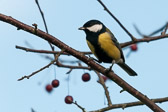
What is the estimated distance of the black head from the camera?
4.58 m

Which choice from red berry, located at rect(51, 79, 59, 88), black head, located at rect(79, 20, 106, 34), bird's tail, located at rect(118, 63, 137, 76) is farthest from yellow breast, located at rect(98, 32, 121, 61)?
red berry, located at rect(51, 79, 59, 88)

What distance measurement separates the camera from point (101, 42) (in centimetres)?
439

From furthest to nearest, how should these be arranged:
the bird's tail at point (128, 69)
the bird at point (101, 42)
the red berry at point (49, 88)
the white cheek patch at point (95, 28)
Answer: the red berry at point (49, 88), the bird's tail at point (128, 69), the white cheek patch at point (95, 28), the bird at point (101, 42)

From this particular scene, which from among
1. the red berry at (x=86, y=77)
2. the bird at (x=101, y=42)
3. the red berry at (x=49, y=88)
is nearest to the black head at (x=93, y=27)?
the bird at (x=101, y=42)

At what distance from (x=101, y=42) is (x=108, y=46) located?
0.37ft

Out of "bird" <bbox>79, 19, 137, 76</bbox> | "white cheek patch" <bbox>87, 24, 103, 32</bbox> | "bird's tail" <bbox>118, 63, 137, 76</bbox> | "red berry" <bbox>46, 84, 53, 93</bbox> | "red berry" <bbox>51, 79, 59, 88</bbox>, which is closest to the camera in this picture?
"bird" <bbox>79, 19, 137, 76</bbox>

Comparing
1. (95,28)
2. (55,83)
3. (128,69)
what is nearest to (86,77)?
(55,83)

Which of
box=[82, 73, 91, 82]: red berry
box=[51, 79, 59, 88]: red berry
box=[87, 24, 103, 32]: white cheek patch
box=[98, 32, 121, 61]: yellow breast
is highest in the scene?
box=[87, 24, 103, 32]: white cheek patch

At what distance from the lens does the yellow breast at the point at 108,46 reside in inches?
173

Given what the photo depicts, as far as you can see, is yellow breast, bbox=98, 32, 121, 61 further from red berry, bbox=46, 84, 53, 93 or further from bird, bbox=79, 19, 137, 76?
red berry, bbox=46, 84, 53, 93

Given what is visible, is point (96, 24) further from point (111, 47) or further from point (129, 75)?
point (129, 75)

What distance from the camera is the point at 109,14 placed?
313 centimetres

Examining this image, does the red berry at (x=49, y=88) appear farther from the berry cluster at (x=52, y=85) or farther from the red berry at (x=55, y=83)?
the red berry at (x=55, y=83)

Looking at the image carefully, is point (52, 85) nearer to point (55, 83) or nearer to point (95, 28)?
point (55, 83)
